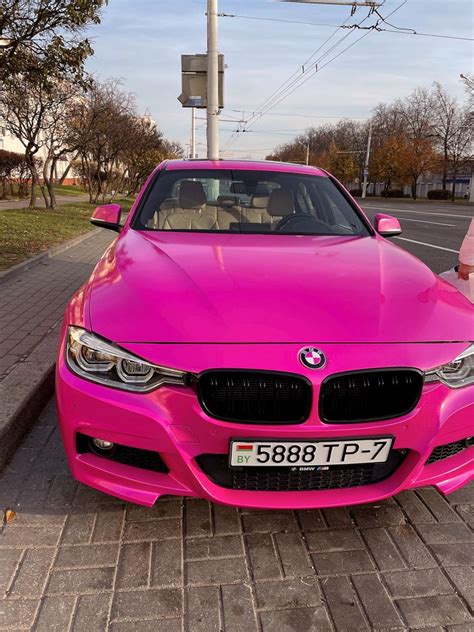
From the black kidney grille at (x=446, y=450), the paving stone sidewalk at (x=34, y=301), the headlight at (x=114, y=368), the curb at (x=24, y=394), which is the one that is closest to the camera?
the headlight at (x=114, y=368)

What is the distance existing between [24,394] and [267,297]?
186cm

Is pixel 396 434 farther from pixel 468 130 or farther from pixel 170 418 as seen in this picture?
pixel 468 130

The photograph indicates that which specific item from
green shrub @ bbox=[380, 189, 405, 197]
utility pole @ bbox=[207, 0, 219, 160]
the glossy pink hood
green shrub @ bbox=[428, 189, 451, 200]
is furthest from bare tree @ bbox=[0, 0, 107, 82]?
green shrub @ bbox=[380, 189, 405, 197]

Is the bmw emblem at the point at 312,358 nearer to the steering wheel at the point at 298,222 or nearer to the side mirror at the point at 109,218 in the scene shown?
the steering wheel at the point at 298,222

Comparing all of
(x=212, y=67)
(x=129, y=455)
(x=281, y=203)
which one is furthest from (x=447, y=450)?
(x=212, y=67)

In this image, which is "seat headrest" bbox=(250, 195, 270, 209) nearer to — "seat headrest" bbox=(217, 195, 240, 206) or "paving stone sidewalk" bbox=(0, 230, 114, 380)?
"seat headrest" bbox=(217, 195, 240, 206)

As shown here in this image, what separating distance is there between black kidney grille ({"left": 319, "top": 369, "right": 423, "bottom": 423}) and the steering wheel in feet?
5.42

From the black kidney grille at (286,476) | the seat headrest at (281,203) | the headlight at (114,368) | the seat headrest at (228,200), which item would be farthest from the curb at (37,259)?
the black kidney grille at (286,476)

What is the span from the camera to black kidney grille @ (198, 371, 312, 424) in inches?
74.0

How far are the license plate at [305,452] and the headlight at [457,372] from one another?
0.32 m

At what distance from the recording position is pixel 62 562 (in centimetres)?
205

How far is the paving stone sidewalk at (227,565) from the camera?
1.83m

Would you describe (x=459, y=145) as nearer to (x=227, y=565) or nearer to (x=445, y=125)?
(x=445, y=125)

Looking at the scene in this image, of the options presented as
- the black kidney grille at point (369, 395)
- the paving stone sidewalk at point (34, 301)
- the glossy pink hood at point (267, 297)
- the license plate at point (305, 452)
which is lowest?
the paving stone sidewalk at point (34, 301)
